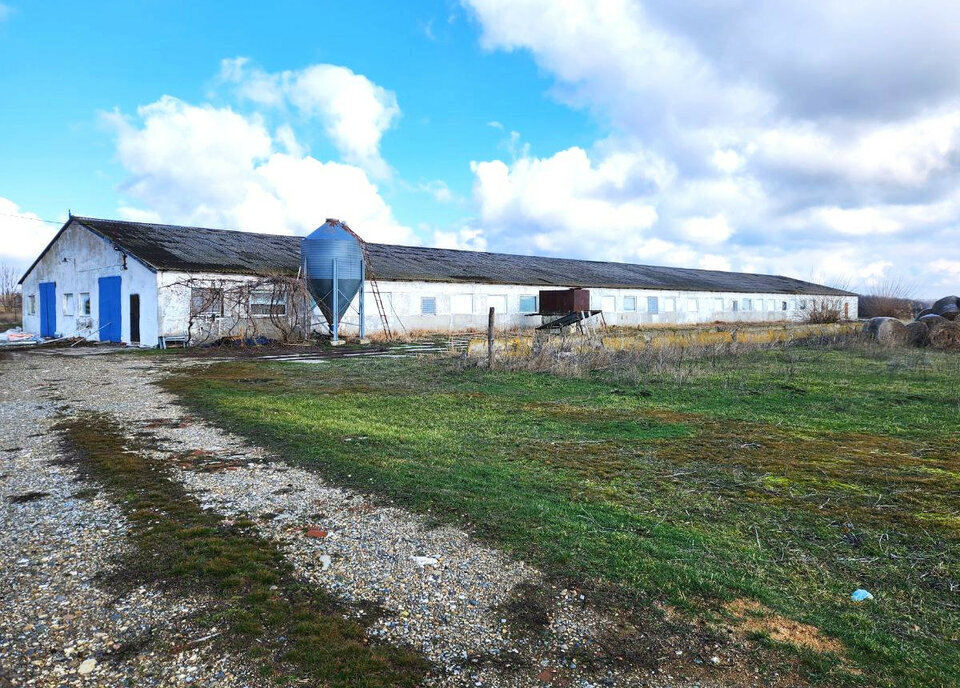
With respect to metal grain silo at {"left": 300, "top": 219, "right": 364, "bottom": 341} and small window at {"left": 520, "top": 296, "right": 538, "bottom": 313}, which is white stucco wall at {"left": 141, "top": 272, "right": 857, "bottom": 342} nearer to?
small window at {"left": 520, "top": 296, "right": 538, "bottom": 313}

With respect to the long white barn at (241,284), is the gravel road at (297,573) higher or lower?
lower

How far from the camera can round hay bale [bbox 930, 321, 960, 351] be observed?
21234 millimetres

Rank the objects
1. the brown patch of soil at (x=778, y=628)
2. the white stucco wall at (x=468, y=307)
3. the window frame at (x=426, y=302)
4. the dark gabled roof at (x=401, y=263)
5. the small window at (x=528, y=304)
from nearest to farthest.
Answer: the brown patch of soil at (x=778, y=628)
the white stucco wall at (x=468, y=307)
the dark gabled roof at (x=401, y=263)
the window frame at (x=426, y=302)
the small window at (x=528, y=304)

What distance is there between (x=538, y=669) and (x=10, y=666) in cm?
258

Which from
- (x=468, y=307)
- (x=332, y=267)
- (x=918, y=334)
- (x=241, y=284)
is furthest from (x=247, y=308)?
(x=918, y=334)

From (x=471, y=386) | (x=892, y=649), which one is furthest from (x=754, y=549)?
(x=471, y=386)

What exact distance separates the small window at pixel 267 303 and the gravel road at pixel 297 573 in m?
18.5

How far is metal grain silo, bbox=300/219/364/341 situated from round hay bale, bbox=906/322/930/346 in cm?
2145

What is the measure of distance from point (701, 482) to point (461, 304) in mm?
25444

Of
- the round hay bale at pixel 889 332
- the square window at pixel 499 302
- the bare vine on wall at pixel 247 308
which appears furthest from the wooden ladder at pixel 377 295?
the round hay bale at pixel 889 332

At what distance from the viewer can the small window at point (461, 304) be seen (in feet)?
101

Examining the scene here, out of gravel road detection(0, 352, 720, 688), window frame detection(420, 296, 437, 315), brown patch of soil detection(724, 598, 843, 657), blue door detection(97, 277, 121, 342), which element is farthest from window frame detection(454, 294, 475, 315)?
brown patch of soil detection(724, 598, 843, 657)

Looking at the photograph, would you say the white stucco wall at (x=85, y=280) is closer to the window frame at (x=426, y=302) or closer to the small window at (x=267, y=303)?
the small window at (x=267, y=303)

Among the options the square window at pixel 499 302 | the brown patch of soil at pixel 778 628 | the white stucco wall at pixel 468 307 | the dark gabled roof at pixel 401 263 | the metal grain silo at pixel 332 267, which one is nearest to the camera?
the brown patch of soil at pixel 778 628
